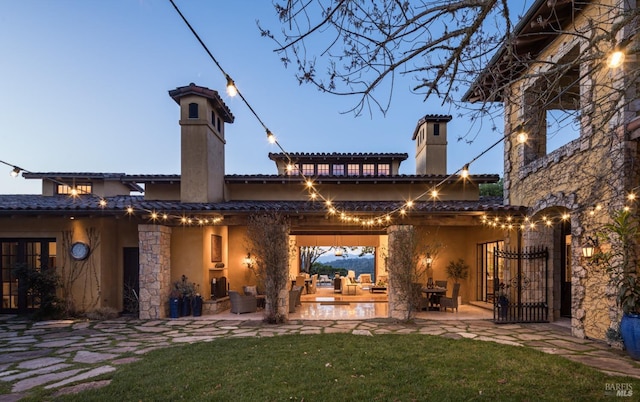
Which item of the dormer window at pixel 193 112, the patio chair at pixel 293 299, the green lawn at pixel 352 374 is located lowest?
the patio chair at pixel 293 299

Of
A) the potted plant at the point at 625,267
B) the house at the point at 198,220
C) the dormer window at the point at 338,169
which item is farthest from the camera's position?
the dormer window at the point at 338,169

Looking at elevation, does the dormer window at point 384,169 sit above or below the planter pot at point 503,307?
above

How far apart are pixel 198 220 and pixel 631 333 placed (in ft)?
31.8

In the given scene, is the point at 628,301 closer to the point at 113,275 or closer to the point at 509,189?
the point at 509,189

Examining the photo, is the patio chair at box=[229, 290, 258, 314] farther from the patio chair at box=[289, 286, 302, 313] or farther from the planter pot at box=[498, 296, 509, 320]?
the planter pot at box=[498, 296, 509, 320]

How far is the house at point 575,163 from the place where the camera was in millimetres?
6570

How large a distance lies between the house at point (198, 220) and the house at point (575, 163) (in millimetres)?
1165

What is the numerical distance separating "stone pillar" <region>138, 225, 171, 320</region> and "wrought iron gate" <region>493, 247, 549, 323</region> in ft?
29.0

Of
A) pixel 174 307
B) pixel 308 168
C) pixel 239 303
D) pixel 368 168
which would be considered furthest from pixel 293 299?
pixel 368 168

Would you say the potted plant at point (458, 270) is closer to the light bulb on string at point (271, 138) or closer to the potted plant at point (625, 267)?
the potted plant at point (625, 267)

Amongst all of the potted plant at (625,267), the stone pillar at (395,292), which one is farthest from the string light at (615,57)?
the stone pillar at (395,292)

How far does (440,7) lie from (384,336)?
6.21m

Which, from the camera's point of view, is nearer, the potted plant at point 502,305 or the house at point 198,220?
the potted plant at point 502,305

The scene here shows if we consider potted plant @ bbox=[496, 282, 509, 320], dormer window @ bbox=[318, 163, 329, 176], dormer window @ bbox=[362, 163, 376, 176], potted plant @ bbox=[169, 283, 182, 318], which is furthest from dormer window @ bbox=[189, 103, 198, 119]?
potted plant @ bbox=[496, 282, 509, 320]
